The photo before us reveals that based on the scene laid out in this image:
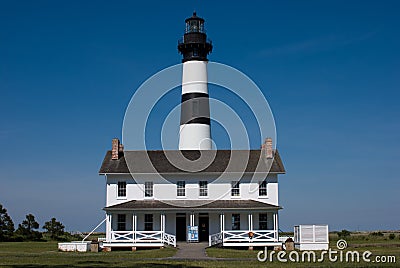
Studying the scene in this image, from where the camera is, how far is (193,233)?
40.2 meters

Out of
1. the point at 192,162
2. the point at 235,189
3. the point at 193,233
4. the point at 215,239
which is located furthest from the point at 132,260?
the point at 192,162

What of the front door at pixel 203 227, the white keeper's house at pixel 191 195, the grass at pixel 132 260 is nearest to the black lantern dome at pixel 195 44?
the white keeper's house at pixel 191 195

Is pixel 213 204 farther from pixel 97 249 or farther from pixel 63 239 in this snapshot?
pixel 63 239

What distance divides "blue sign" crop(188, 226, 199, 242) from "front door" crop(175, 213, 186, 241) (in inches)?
89.9

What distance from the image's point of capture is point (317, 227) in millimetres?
37188

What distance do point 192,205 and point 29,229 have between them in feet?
61.2

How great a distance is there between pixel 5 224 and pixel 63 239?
201 inches

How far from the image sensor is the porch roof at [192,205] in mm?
40156

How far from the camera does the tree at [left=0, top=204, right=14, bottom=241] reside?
1997 inches

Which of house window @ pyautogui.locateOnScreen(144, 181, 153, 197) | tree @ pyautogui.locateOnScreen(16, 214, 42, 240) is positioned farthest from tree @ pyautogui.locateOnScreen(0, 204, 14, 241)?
house window @ pyautogui.locateOnScreen(144, 181, 153, 197)

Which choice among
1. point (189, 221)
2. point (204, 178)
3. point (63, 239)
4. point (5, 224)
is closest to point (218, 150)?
point (204, 178)

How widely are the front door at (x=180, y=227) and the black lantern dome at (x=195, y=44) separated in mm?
12732

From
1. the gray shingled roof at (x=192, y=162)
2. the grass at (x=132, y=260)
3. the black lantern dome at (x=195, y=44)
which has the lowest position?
the grass at (x=132, y=260)

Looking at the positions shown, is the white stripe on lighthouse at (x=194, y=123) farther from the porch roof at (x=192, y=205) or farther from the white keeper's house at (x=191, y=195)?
the porch roof at (x=192, y=205)
